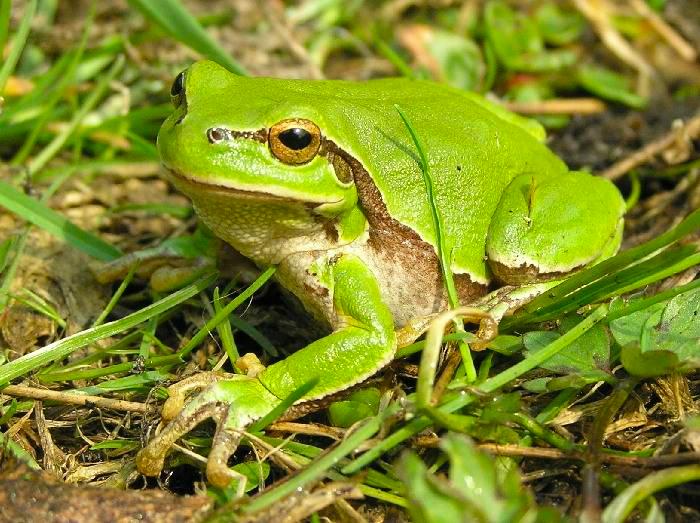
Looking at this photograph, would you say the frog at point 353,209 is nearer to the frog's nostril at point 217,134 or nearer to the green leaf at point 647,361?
the frog's nostril at point 217,134

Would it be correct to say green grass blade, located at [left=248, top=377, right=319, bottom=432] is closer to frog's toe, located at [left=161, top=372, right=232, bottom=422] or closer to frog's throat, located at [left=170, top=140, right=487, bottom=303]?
frog's toe, located at [left=161, top=372, right=232, bottom=422]

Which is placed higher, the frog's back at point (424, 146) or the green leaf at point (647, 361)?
the frog's back at point (424, 146)

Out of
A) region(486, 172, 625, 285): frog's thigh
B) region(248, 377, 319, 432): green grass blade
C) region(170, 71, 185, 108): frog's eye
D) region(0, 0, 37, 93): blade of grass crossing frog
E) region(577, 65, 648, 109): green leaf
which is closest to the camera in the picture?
region(248, 377, 319, 432): green grass blade

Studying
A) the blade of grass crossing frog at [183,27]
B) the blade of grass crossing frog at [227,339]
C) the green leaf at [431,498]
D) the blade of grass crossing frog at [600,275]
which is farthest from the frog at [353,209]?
the blade of grass crossing frog at [183,27]

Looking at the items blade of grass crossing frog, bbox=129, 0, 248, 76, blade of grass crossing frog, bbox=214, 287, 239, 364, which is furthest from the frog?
blade of grass crossing frog, bbox=129, 0, 248, 76

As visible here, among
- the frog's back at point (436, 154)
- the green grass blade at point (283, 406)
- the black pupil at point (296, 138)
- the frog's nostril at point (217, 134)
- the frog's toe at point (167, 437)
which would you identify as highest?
the frog's nostril at point (217, 134)

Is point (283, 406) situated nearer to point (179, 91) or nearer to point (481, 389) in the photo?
point (481, 389)
